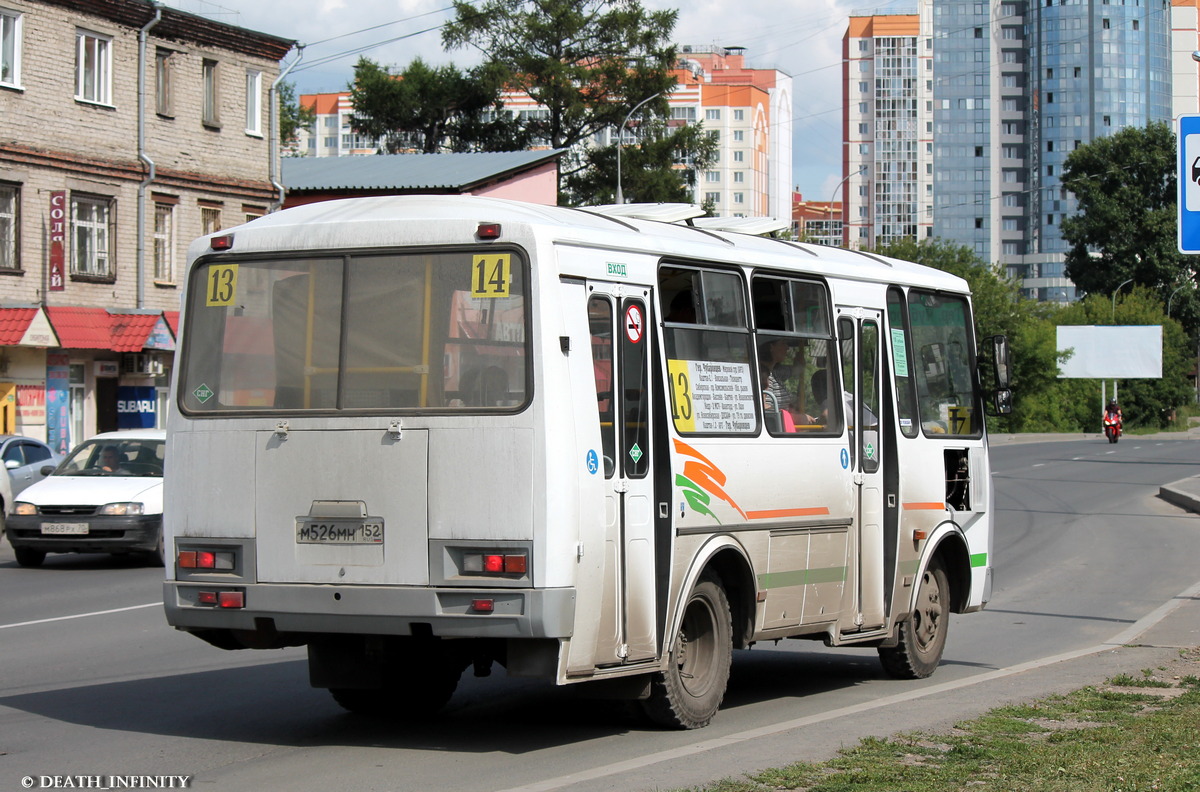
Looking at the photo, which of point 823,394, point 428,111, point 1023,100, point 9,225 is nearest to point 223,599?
point 823,394

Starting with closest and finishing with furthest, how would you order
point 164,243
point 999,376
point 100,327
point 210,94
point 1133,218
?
point 999,376, point 100,327, point 164,243, point 210,94, point 1133,218

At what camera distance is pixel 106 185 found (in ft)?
119

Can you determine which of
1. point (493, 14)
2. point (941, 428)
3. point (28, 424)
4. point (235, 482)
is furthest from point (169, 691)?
point (493, 14)

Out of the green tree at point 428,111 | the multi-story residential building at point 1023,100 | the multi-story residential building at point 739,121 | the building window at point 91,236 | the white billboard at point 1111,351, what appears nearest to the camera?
the building window at point 91,236

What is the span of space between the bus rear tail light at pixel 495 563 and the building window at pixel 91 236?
1177 inches

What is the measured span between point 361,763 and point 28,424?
28.4m

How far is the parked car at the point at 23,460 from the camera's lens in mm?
22406

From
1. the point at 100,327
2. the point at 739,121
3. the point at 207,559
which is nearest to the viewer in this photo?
the point at 207,559

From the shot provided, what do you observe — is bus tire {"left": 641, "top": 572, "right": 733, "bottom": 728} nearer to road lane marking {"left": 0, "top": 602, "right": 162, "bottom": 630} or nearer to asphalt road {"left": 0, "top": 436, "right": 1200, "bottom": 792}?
asphalt road {"left": 0, "top": 436, "right": 1200, "bottom": 792}

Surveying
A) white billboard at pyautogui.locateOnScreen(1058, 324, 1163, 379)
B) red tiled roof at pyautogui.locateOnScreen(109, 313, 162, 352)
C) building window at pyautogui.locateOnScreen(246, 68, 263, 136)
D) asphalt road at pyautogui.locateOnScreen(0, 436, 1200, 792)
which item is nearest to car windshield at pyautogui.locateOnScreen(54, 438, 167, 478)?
asphalt road at pyautogui.locateOnScreen(0, 436, 1200, 792)

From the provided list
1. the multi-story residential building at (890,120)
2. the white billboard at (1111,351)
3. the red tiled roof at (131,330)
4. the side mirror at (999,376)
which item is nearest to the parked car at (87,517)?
the side mirror at (999,376)

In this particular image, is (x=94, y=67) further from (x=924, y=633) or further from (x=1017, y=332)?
(x=1017, y=332)

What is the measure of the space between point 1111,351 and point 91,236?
58609 mm

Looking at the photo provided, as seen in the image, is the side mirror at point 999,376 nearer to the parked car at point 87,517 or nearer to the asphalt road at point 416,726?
the asphalt road at point 416,726
